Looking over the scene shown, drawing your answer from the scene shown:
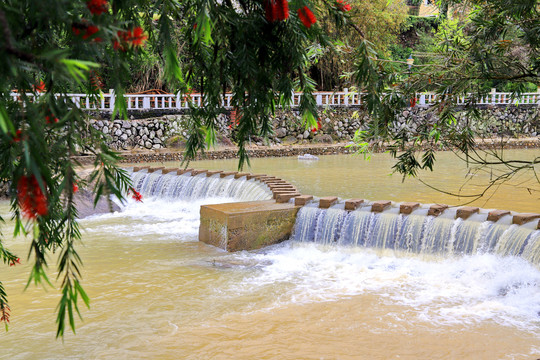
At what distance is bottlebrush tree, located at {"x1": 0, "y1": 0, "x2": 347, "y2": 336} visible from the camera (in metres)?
1.69

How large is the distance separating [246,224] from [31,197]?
7.34m

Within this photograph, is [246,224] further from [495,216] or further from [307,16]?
[307,16]

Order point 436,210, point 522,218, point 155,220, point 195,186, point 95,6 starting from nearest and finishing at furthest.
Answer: point 95,6
point 522,218
point 436,210
point 155,220
point 195,186

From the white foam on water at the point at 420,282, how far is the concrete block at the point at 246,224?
0.94 feet

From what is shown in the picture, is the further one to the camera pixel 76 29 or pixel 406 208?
pixel 406 208

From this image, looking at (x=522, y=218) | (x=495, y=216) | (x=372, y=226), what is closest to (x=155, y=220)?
(x=372, y=226)

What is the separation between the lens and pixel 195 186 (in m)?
14.1

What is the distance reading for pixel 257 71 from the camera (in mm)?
2818

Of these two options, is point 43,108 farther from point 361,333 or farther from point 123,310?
point 123,310

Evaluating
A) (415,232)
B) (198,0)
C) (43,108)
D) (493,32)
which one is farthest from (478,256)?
(43,108)

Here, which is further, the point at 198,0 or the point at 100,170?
the point at 198,0

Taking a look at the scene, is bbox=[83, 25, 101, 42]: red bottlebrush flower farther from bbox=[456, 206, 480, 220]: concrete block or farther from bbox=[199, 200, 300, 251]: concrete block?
bbox=[456, 206, 480, 220]: concrete block

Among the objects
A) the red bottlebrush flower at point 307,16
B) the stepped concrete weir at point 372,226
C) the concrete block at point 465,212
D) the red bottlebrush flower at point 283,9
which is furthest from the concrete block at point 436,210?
the red bottlebrush flower at point 283,9

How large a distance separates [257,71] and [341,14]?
508 millimetres
